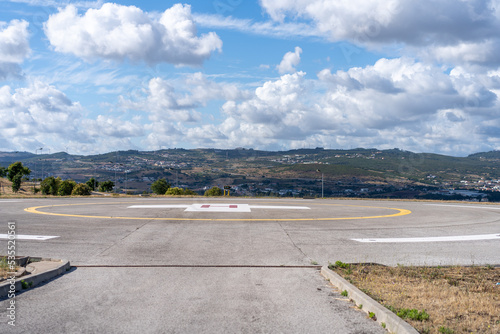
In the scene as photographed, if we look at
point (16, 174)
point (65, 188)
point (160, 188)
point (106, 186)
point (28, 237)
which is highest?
point (16, 174)

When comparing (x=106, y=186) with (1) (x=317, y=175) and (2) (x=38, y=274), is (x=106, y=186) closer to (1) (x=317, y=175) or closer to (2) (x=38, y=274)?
(1) (x=317, y=175)

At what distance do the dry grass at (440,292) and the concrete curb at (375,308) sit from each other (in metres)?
0.18

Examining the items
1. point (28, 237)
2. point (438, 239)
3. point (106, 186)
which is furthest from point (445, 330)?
point (106, 186)

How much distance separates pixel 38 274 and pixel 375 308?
21.2ft

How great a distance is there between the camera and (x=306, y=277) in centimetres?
815

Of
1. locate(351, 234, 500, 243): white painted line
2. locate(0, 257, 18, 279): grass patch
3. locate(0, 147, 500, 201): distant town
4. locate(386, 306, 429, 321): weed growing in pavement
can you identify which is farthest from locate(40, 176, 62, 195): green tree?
locate(386, 306, 429, 321): weed growing in pavement

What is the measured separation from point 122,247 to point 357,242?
25.4 ft

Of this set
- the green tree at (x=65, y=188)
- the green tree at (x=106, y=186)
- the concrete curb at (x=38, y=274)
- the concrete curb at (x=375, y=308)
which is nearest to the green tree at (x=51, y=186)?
the green tree at (x=65, y=188)

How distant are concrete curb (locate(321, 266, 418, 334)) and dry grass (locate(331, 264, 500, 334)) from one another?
181 millimetres

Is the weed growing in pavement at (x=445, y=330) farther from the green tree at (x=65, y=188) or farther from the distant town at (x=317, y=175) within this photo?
the distant town at (x=317, y=175)

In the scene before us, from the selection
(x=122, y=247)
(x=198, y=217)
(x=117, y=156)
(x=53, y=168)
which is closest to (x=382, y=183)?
(x=198, y=217)

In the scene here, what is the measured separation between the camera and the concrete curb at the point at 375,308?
4.90 metres

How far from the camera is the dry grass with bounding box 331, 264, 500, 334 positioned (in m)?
5.13

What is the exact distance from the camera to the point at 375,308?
5609 millimetres
